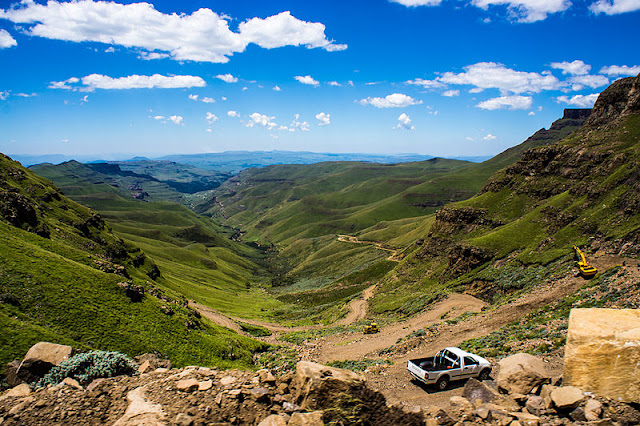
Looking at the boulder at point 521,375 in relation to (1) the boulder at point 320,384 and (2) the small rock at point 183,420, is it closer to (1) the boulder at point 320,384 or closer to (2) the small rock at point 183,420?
(1) the boulder at point 320,384

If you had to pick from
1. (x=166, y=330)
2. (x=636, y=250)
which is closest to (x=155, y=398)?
(x=166, y=330)

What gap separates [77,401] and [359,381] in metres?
13.5

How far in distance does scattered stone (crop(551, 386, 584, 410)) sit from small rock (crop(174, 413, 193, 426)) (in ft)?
49.3

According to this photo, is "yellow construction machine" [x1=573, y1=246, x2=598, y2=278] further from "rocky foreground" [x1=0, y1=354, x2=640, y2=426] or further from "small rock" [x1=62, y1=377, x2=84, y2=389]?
"small rock" [x1=62, y1=377, x2=84, y2=389]

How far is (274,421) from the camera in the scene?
508 inches

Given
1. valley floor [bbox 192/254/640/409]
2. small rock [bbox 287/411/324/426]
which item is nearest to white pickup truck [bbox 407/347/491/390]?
valley floor [bbox 192/254/640/409]

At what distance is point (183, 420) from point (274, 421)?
386 cm

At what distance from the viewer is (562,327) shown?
26.0 metres

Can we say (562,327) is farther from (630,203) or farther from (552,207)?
(552,207)

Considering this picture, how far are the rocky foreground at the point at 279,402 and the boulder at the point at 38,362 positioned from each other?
2.14 meters

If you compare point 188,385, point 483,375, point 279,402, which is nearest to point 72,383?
point 188,385

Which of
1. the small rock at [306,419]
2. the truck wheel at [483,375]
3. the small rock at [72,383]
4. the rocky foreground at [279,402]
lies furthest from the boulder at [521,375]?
the small rock at [72,383]

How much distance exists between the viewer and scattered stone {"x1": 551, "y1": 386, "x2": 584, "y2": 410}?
1216cm

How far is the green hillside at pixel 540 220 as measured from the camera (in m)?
52.4
